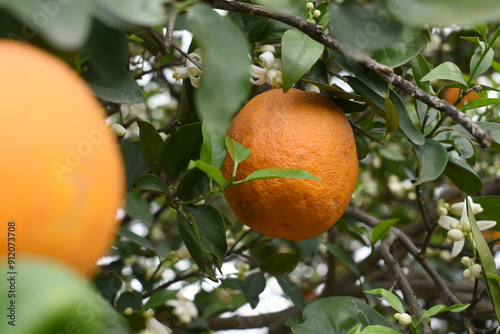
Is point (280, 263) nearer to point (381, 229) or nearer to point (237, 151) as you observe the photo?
point (381, 229)

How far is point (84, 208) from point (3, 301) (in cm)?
8

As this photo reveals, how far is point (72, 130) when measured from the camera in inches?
13.5

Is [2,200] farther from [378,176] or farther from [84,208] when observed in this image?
[378,176]

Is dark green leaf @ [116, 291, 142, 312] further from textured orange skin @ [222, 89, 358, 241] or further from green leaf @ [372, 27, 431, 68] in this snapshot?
green leaf @ [372, 27, 431, 68]

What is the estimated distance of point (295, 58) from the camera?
656 mm

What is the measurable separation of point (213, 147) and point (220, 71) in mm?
291

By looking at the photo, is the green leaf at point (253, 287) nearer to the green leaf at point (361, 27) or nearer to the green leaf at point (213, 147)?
the green leaf at point (213, 147)

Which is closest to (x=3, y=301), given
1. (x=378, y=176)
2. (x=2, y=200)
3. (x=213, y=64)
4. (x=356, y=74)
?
(x=2, y=200)

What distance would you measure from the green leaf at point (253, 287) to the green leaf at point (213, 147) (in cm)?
62

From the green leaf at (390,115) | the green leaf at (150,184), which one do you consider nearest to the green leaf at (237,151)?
the green leaf at (150,184)

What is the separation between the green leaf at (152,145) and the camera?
28.4 inches

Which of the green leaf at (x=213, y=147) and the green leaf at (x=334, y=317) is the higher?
the green leaf at (x=213, y=147)

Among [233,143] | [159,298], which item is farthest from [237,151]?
[159,298]

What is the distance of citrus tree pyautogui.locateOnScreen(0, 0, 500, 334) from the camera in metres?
0.33
